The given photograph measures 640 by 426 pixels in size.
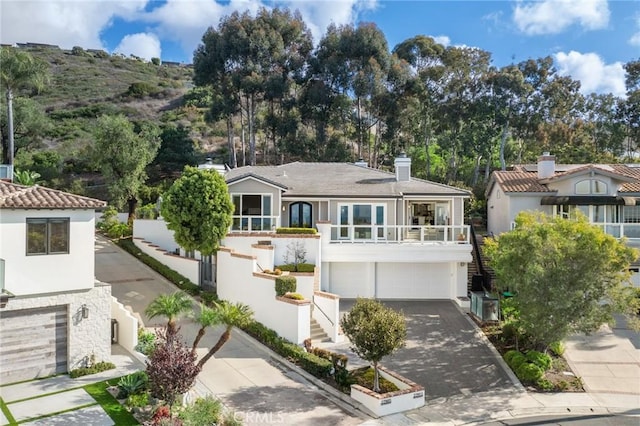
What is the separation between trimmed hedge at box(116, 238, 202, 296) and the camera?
2342 centimetres

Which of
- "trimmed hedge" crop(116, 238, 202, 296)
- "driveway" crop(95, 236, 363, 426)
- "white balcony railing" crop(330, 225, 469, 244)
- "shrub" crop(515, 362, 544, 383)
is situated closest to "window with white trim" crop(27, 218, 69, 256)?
"driveway" crop(95, 236, 363, 426)

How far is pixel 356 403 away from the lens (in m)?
14.4

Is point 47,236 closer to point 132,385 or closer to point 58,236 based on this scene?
point 58,236

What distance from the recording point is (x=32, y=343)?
47.9 ft

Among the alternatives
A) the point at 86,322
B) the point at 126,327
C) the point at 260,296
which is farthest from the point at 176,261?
the point at 86,322

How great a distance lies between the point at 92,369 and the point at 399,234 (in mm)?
15595

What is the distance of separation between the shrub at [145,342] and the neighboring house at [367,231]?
5.23 m

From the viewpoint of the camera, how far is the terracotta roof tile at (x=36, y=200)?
45.9 feet

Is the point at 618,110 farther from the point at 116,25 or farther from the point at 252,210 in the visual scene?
the point at 116,25

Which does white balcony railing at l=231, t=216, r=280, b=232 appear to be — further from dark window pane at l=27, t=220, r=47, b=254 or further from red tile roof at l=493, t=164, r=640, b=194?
red tile roof at l=493, t=164, r=640, b=194

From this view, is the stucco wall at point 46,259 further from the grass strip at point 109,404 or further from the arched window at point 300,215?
the arched window at point 300,215

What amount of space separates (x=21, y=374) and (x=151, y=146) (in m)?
30.0

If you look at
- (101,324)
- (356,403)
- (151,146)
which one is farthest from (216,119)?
(356,403)

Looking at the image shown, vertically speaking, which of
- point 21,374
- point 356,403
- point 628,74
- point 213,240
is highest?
point 628,74
